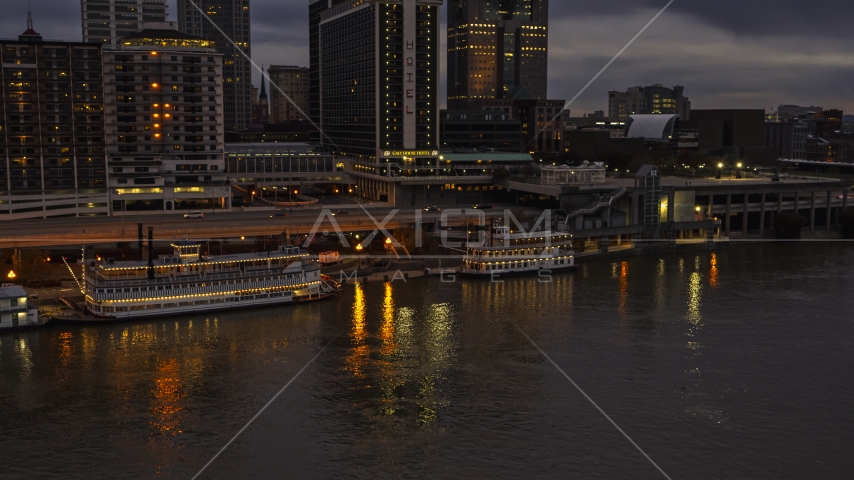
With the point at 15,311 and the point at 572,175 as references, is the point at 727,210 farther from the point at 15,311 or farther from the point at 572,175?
the point at 15,311

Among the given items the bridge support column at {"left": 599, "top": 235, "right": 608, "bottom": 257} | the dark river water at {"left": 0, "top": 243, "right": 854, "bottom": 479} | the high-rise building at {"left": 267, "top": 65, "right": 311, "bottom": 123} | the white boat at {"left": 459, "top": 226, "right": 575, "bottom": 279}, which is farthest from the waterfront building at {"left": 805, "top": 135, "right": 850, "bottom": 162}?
the high-rise building at {"left": 267, "top": 65, "right": 311, "bottom": 123}

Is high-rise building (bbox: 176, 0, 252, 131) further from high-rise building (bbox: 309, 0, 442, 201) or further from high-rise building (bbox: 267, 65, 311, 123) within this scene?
high-rise building (bbox: 309, 0, 442, 201)

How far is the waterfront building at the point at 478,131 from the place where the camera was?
8269cm

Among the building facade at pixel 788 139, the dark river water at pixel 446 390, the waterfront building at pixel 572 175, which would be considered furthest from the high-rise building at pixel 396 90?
the building facade at pixel 788 139

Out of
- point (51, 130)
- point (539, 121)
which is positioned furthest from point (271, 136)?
point (51, 130)

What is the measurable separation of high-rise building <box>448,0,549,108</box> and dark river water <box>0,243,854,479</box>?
97987mm

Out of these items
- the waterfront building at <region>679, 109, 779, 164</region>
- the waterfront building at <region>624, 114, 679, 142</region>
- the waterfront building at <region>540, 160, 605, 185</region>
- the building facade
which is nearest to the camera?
the waterfront building at <region>540, 160, 605, 185</region>

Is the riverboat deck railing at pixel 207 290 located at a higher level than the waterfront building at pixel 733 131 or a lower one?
lower

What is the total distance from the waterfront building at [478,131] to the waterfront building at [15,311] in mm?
54156

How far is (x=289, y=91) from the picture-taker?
5876 inches

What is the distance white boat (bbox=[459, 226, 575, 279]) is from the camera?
133 ft

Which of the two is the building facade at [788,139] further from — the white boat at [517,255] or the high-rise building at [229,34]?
the high-rise building at [229,34]

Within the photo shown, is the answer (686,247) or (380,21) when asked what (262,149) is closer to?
(380,21)

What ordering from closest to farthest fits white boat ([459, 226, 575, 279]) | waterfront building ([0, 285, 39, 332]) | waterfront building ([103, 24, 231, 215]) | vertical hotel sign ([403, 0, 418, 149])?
1. waterfront building ([0, 285, 39, 332])
2. white boat ([459, 226, 575, 279])
3. waterfront building ([103, 24, 231, 215])
4. vertical hotel sign ([403, 0, 418, 149])
